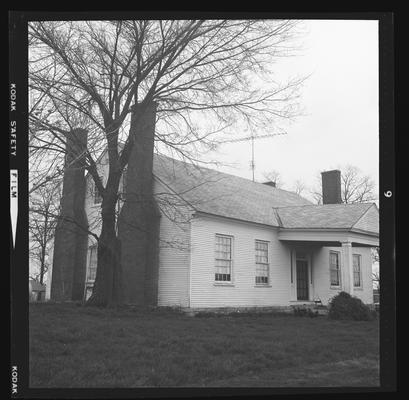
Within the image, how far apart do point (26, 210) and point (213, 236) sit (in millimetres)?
10500

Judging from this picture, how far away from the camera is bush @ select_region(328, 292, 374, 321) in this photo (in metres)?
14.6

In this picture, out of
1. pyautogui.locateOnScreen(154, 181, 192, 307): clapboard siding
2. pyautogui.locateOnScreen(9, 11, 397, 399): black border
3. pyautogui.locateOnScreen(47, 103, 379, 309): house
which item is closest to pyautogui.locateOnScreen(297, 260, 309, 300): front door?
pyautogui.locateOnScreen(47, 103, 379, 309): house

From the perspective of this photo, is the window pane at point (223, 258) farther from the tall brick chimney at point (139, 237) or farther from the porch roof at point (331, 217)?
the porch roof at point (331, 217)

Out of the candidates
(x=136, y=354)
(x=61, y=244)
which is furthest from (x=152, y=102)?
(x=61, y=244)

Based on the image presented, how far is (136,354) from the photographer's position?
25.7ft

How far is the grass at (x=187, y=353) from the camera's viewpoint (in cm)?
662

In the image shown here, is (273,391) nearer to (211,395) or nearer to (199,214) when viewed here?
(211,395)

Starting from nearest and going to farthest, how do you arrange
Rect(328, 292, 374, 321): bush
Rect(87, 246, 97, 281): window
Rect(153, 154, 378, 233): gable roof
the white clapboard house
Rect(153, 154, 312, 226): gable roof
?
1. Rect(153, 154, 312, 226): gable roof
2. Rect(153, 154, 378, 233): gable roof
3. Rect(328, 292, 374, 321): bush
4. the white clapboard house
5. Rect(87, 246, 97, 281): window

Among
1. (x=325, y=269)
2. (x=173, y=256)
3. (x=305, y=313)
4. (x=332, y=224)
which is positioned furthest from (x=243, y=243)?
(x=325, y=269)

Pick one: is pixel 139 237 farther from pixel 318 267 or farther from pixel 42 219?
pixel 318 267

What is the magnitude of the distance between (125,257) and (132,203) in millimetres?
1826

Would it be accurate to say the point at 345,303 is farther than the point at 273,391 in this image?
Yes

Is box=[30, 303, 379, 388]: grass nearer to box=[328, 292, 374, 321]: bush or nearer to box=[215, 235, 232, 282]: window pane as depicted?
box=[328, 292, 374, 321]: bush

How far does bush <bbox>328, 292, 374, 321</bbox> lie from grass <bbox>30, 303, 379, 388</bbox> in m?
2.20
